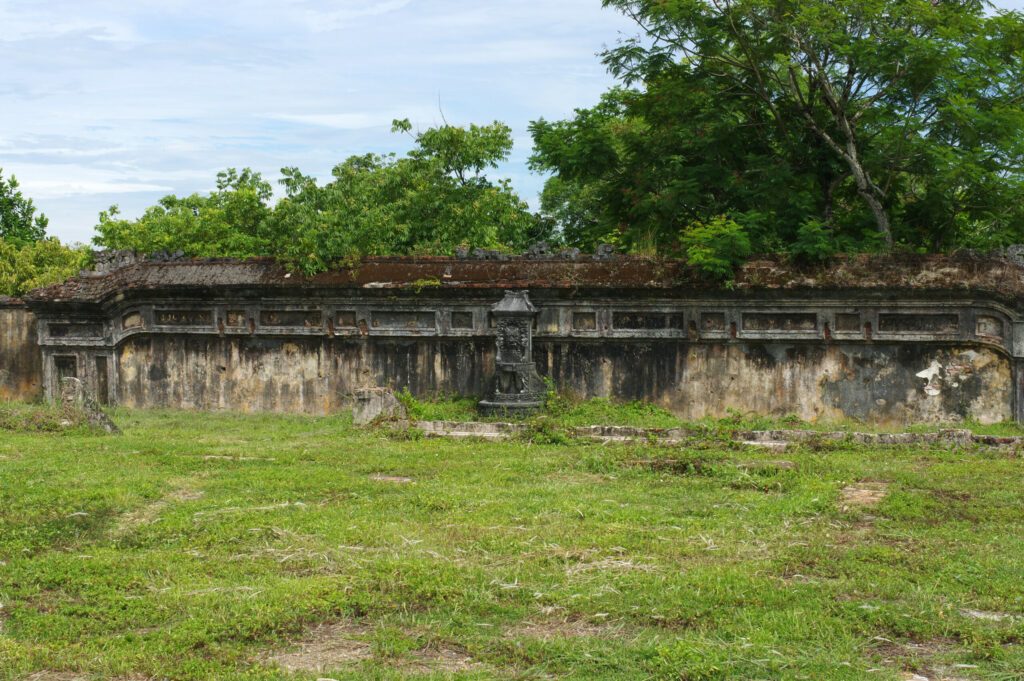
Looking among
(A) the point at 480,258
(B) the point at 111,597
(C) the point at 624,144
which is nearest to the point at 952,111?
(C) the point at 624,144

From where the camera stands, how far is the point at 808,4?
15.0 meters

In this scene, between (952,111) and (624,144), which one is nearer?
(952,111)

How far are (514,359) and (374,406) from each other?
204 cm

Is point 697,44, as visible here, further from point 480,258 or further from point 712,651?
point 712,651

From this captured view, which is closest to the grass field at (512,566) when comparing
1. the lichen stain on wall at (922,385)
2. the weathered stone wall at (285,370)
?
the lichen stain on wall at (922,385)

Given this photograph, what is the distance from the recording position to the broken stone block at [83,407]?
Result: 13.2 meters

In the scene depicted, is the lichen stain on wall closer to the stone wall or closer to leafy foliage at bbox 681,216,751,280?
the stone wall

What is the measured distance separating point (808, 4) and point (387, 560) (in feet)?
37.6

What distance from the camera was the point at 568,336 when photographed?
15.0 metres

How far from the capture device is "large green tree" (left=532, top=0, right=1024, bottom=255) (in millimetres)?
14609

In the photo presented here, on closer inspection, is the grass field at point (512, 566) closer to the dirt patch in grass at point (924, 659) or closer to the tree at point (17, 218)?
the dirt patch in grass at point (924, 659)

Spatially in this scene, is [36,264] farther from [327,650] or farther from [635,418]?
[327,650]

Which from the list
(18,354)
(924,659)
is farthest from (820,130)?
(18,354)

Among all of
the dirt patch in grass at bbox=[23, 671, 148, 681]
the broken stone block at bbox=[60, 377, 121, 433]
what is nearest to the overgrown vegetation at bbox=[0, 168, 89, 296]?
the broken stone block at bbox=[60, 377, 121, 433]
